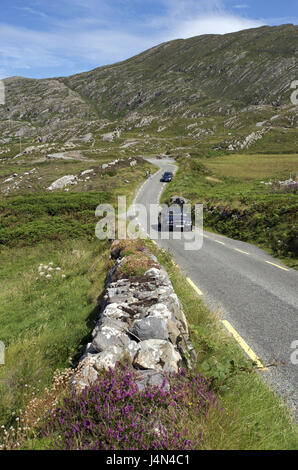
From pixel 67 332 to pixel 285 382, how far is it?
5.52 m

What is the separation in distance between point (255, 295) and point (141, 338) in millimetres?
6042

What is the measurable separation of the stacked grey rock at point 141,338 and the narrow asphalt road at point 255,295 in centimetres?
213

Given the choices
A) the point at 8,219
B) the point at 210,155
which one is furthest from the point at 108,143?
the point at 8,219

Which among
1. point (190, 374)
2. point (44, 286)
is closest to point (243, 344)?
point (190, 374)

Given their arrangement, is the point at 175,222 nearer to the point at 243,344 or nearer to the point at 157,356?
the point at 243,344

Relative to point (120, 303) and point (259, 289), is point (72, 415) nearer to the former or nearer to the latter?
point (120, 303)

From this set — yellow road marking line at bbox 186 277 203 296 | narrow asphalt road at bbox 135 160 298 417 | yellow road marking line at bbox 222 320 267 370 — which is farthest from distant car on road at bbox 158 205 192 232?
yellow road marking line at bbox 222 320 267 370

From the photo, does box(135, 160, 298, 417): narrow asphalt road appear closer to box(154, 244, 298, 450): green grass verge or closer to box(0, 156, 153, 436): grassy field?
box(154, 244, 298, 450): green grass verge

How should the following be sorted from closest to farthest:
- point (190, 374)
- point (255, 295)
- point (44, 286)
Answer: point (190, 374)
point (255, 295)
point (44, 286)

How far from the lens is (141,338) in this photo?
5.10 metres

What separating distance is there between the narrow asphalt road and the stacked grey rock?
2.13 m

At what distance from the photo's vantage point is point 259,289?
1015cm

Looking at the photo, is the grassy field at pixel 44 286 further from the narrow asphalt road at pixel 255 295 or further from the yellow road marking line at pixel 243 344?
the narrow asphalt road at pixel 255 295

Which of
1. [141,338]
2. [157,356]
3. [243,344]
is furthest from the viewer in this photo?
[243,344]
